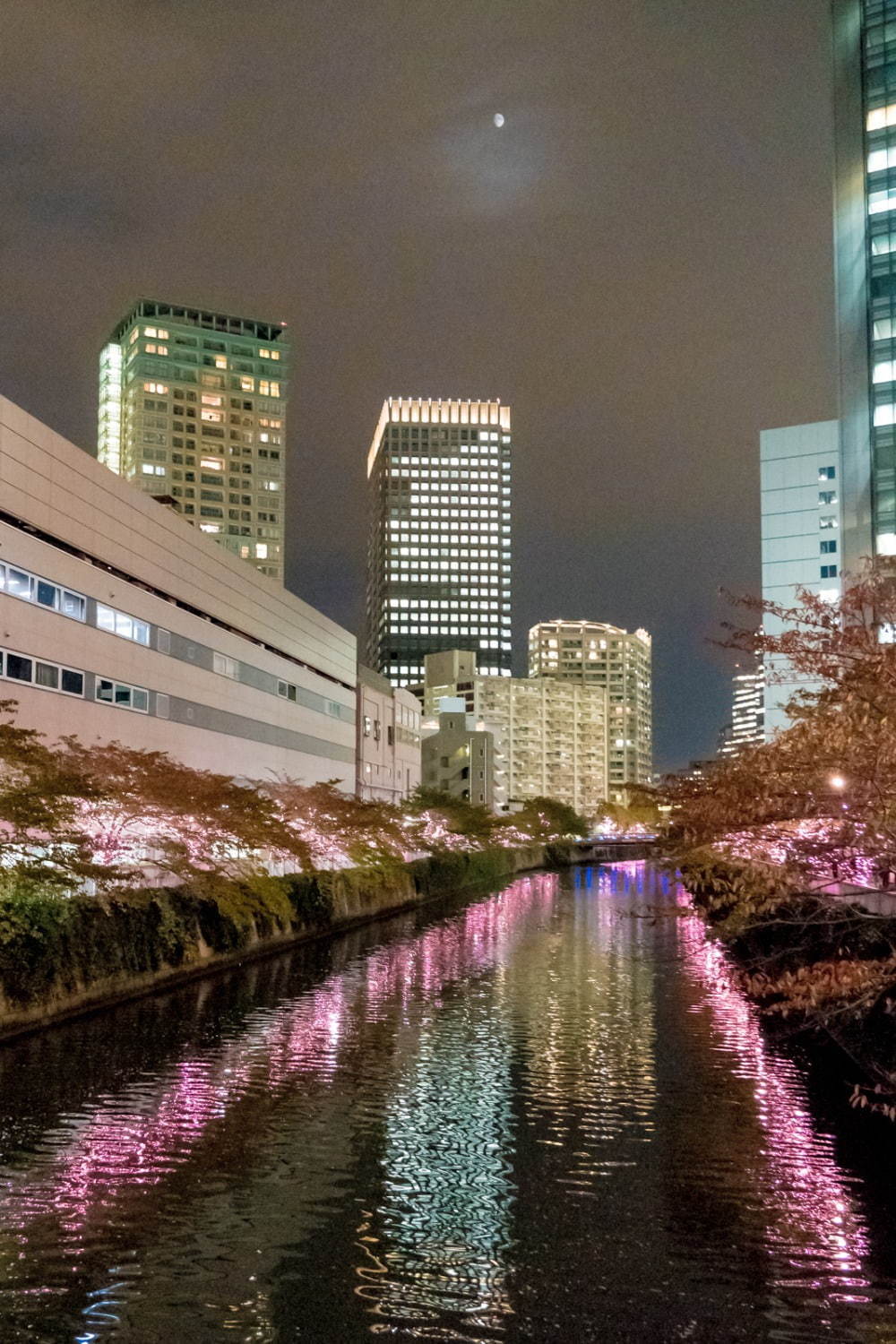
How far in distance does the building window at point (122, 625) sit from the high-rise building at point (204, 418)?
422 feet

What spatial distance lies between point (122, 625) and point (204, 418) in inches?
5516

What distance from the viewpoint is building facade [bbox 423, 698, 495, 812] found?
530ft

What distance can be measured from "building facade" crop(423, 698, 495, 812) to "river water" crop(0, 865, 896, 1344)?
12951cm

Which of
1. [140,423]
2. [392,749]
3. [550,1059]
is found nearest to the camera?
[550,1059]

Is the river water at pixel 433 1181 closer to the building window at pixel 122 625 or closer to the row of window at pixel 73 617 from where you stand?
the row of window at pixel 73 617

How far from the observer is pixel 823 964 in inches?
551

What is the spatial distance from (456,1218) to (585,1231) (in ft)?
5.33

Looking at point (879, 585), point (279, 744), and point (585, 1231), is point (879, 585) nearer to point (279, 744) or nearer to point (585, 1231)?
point (585, 1231)

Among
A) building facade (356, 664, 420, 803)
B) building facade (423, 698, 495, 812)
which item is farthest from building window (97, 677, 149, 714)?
building facade (423, 698, 495, 812)

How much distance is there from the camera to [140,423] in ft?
581

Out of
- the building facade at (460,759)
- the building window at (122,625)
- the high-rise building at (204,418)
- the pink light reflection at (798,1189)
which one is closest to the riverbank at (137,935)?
the building window at (122,625)

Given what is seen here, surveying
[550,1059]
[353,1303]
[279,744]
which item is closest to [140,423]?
[279,744]

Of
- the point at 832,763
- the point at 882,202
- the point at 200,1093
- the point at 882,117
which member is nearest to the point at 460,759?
the point at 882,202

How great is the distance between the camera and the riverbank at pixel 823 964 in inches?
533
